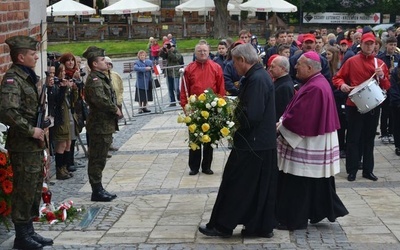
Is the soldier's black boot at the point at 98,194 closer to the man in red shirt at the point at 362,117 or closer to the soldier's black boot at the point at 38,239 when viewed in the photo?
the soldier's black boot at the point at 38,239

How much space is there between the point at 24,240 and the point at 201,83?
4821 millimetres

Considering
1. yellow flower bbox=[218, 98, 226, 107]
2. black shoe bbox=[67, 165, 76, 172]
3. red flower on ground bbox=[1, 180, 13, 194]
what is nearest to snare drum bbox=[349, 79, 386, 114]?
yellow flower bbox=[218, 98, 226, 107]

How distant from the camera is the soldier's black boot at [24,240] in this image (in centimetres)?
752

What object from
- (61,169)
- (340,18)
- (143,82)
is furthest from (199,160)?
(340,18)

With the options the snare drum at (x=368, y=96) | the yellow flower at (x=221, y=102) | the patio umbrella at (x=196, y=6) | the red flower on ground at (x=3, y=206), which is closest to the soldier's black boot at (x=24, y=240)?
the red flower on ground at (x=3, y=206)

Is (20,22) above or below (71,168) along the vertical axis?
above

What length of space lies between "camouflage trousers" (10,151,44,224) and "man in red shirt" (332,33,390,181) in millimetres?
5142

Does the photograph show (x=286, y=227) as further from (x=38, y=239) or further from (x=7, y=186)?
(x=7, y=186)

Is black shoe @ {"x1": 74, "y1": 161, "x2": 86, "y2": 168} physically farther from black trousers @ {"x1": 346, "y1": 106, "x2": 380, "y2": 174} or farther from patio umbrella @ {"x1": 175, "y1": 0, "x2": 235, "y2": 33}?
patio umbrella @ {"x1": 175, "y1": 0, "x2": 235, "y2": 33}

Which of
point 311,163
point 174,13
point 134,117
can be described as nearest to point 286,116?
point 311,163

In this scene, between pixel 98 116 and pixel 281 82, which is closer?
pixel 281 82

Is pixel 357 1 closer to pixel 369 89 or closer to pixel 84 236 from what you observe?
pixel 369 89

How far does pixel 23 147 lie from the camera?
7.47m

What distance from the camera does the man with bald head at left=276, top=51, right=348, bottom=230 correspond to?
26.9ft
